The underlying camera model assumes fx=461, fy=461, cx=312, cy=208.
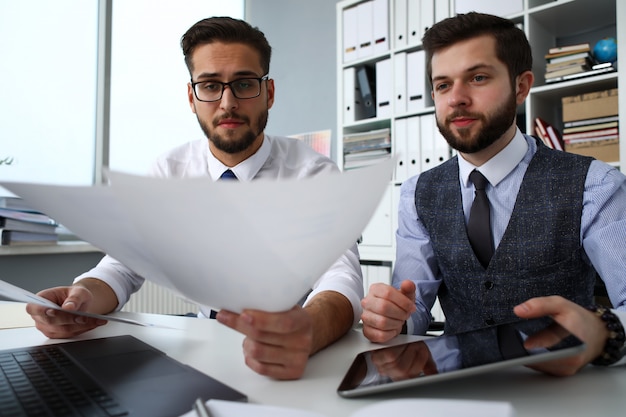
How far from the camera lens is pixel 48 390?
1.45 ft

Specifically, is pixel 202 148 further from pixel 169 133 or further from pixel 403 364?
pixel 169 133

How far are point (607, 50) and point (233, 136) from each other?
72.7 inches

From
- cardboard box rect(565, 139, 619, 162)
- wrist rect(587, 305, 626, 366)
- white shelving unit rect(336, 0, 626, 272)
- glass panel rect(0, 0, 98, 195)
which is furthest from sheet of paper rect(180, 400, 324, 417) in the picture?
glass panel rect(0, 0, 98, 195)

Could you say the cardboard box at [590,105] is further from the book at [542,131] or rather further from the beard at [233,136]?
the beard at [233,136]

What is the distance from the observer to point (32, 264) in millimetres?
2461

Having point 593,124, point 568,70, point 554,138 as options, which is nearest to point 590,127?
point 593,124

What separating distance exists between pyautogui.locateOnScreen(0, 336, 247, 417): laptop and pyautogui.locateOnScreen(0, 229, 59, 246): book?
1941 mm

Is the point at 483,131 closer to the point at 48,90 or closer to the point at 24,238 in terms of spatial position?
the point at 24,238

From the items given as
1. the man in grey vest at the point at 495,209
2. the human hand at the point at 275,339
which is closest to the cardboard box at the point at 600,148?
the man in grey vest at the point at 495,209

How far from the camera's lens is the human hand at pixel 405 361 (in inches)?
18.0

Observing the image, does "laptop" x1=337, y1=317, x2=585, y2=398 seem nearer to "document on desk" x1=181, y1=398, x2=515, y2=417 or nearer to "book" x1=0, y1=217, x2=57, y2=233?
"document on desk" x1=181, y1=398, x2=515, y2=417

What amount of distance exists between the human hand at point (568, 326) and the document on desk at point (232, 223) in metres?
→ 0.27

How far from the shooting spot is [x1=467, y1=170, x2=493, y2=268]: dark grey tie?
3.62 ft

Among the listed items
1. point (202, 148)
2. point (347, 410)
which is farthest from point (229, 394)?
point (202, 148)
